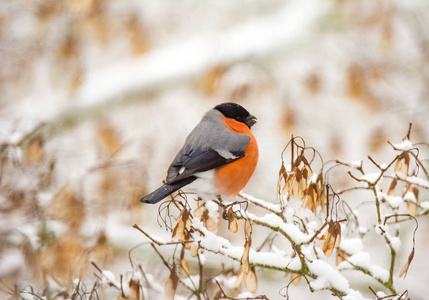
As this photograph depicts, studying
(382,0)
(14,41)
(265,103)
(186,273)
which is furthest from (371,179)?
(265,103)

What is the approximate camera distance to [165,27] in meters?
7.17

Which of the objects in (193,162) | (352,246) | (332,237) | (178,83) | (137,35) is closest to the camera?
(332,237)

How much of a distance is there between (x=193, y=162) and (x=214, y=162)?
0.14 meters

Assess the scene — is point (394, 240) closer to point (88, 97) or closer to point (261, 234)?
point (88, 97)

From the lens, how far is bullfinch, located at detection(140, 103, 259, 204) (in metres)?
2.41

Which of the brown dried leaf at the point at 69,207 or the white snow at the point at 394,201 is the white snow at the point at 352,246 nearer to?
the white snow at the point at 394,201

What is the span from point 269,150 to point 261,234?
1.20 meters

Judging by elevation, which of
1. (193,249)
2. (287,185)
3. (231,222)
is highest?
(287,185)

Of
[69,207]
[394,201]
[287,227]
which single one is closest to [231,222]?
[287,227]

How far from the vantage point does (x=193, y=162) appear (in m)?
2.43

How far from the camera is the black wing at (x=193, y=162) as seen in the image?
235 cm

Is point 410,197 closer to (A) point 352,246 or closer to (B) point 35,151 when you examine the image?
(A) point 352,246

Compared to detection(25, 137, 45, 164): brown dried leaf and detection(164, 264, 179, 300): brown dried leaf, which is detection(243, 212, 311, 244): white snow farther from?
detection(25, 137, 45, 164): brown dried leaf

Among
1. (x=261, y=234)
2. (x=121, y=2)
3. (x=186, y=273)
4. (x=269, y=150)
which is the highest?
(x=121, y=2)
